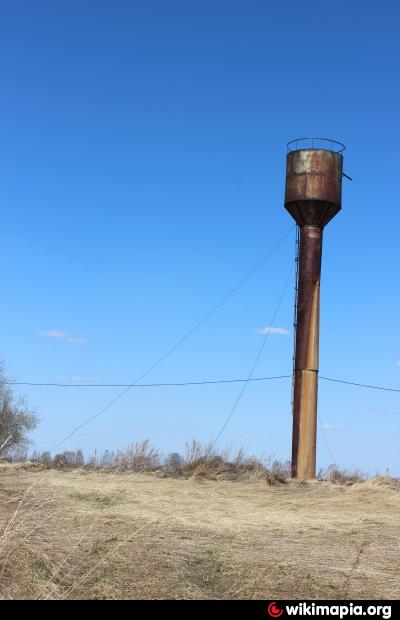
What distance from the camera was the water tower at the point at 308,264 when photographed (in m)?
23.2

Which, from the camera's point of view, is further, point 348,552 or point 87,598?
point 348,552

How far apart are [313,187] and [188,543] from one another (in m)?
15.8

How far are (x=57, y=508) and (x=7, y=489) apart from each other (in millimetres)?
2903

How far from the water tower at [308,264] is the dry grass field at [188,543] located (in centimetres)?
510

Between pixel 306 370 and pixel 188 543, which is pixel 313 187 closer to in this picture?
pixel 306 370
